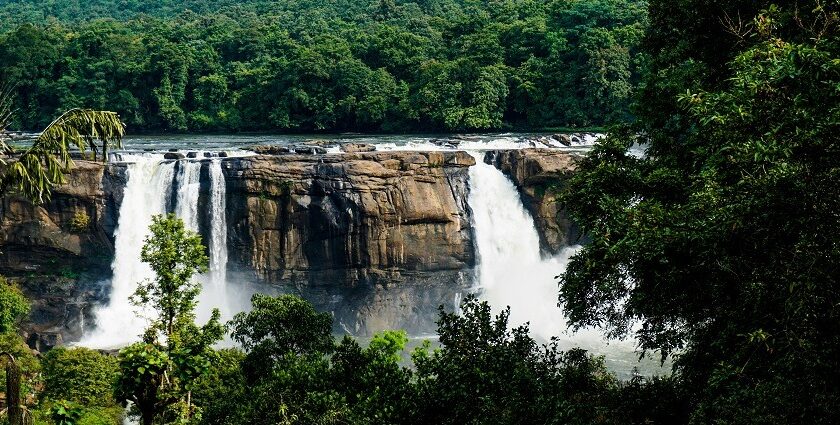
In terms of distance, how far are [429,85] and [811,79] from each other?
40603 millimetres

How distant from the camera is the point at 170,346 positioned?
10508 millimetres

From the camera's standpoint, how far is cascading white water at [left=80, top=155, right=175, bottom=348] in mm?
28703

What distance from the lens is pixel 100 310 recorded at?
29.0 m

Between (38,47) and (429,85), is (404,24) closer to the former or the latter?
(429,85)

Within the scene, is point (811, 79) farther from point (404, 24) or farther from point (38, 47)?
point (404, 24)

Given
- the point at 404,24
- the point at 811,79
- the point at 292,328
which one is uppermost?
the point at 404,24

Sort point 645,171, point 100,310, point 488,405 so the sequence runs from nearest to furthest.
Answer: point 488,405
point 645,171
point 100,310

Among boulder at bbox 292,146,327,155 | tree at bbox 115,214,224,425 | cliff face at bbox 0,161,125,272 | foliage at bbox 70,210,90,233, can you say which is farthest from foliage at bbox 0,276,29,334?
tree at bbox 115,214,224,425

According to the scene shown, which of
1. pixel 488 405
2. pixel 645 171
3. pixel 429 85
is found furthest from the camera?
pixel 429 85

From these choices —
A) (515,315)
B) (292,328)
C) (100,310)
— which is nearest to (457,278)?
(515,315)

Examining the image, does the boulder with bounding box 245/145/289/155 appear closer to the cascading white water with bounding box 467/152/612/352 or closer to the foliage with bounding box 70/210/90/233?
the foliage with bounding box 70/210/90/233

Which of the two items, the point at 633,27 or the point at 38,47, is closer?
the point at 633,27

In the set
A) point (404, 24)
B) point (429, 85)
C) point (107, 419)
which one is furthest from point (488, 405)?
point (404, 24)

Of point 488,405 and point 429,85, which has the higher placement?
point 429,85
